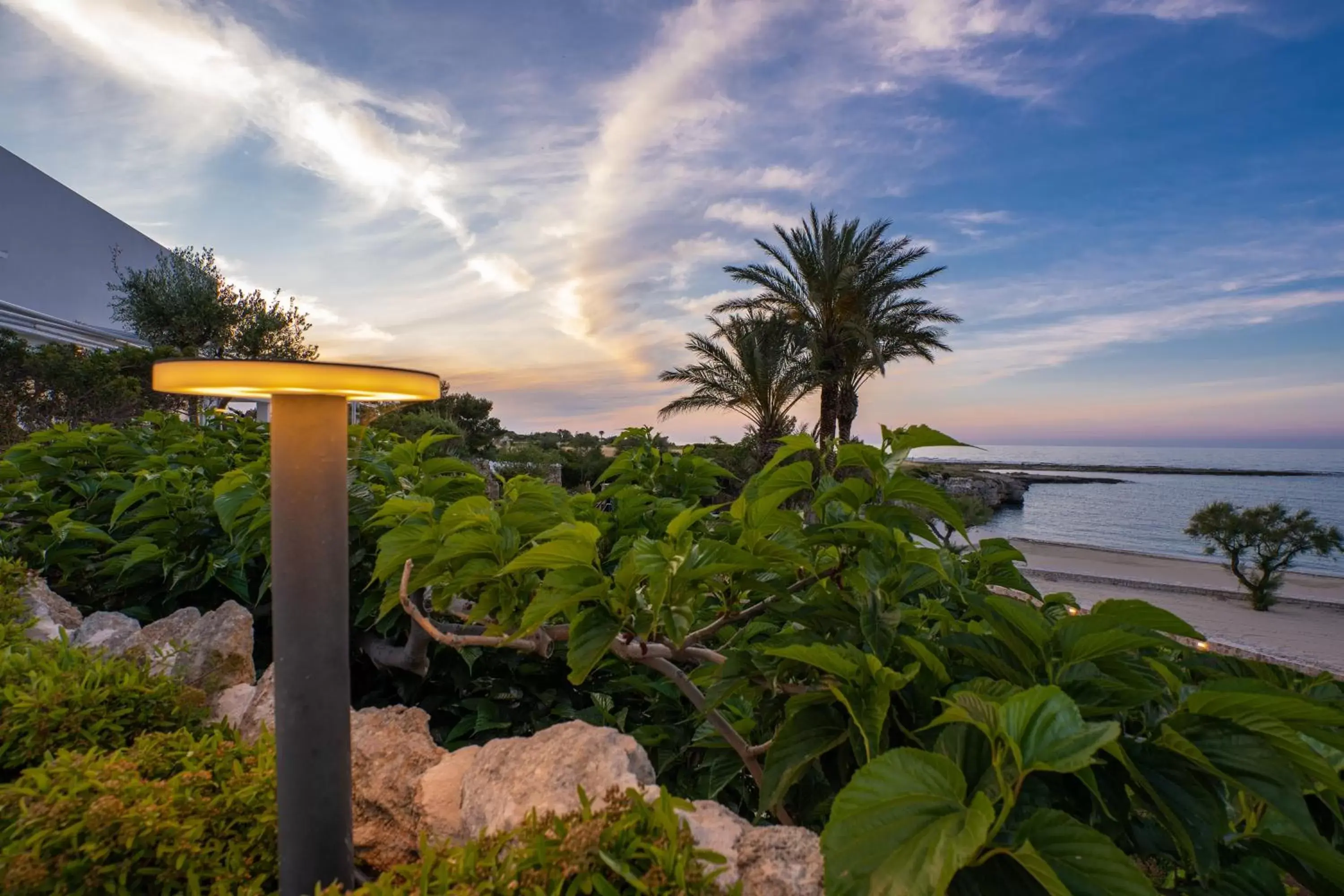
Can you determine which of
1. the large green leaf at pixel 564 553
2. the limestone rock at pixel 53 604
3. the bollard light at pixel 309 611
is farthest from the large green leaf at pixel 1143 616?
the limestone rock at pixel 53 604

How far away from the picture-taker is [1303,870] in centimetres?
82

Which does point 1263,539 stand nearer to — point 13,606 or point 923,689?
point 923,689

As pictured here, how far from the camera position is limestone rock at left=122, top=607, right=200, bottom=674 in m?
1.82

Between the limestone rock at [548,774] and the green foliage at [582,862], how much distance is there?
0.12 meters

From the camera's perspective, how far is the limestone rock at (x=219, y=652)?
184 centimetres

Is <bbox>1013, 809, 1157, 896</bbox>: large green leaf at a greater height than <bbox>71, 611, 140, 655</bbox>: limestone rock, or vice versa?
<bbox>1013, 809, 1157, 896</bbox>: large green leaf

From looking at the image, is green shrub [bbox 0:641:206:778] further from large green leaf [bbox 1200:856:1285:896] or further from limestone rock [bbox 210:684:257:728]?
large green leaf [bbox 1200:856:1285:896]

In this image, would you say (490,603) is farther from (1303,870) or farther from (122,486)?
(122,486)

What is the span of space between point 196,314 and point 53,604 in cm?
2222

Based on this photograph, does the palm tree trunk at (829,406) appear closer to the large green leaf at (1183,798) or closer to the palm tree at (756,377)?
the palm tree at (756,377)

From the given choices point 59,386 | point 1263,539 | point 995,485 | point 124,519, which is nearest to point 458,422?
point 59,386

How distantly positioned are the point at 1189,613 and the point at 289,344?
2619 centimetres

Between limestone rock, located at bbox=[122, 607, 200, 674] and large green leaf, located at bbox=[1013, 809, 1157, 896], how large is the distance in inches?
78.1

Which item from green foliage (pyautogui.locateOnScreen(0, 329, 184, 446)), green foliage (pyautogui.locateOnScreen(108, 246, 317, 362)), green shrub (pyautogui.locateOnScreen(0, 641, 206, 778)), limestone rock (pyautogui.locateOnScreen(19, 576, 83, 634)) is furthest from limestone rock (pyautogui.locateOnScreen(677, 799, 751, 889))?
green foliage (pyautogui.locateOnScreen(108, 246, 317, 362))
